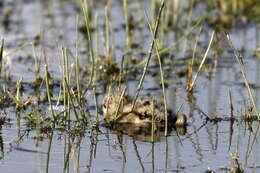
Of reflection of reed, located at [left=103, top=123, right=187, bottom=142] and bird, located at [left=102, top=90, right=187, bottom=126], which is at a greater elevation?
bird, located at [left=102, top=90, right=187, bottom=126]

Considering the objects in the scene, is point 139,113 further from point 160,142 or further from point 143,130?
point 160,142

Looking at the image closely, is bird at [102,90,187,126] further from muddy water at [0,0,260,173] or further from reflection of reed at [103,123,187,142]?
muddy water at [0,0,260,173]

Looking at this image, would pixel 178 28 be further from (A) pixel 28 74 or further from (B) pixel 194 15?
Answer: (A) pixel 28 74

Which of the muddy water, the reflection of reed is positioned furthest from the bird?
the muddy water

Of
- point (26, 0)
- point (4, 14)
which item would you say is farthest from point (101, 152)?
point (26, 0)

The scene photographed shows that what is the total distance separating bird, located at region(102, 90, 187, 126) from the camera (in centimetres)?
643

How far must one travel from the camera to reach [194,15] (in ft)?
39.5

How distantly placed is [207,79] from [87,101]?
1738 millimetres

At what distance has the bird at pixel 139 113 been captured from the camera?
6.43m

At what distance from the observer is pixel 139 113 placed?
6.50m

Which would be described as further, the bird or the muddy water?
the bird

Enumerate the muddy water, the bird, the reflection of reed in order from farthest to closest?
the bird < the reflection of reed < the muddy water

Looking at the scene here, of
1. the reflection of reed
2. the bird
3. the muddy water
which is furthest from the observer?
the bird

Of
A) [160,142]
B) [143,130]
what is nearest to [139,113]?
→ [143,130]
